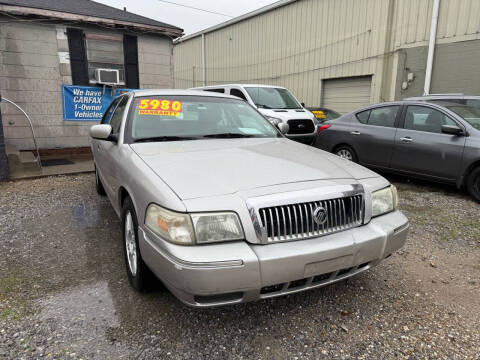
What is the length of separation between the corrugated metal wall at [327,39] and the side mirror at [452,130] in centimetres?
667

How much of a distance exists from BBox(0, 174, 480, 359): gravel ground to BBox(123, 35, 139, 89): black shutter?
604 centimetres

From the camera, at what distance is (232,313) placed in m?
2.35

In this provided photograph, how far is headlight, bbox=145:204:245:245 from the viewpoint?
6.10 ft

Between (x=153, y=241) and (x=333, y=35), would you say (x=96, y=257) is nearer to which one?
(x=153, y=241)

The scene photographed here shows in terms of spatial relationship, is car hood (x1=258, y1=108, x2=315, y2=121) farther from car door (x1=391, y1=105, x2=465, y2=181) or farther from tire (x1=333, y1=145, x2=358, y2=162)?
car door (x1=391, y1=105, x2=465, y2=181)

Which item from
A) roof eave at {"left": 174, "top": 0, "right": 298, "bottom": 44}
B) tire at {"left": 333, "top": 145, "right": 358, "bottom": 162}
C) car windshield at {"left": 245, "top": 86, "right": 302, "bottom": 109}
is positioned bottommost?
tire at {"left": 333, "top": 145, "right": 358, "bottom": 162}

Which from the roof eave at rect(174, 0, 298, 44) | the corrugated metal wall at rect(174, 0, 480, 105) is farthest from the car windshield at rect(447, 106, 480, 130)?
the roof eave at rect(174, 0, 298, 44)

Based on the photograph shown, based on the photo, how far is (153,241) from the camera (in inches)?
78.9

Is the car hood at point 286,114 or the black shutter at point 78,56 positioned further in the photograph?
the car hood at point 286,114

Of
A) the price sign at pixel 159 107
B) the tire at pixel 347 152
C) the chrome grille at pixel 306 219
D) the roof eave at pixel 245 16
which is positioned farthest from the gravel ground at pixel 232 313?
the roof eave at pixel 245 16

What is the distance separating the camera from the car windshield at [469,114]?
16.8 feet

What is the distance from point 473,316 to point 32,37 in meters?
8.97

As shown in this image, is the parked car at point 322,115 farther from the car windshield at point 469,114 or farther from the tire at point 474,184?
the tire at point 474,184

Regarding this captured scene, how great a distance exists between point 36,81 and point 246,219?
25.4ft
